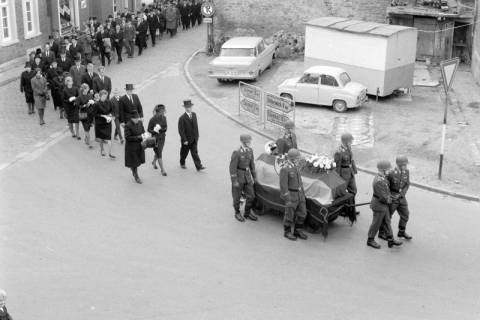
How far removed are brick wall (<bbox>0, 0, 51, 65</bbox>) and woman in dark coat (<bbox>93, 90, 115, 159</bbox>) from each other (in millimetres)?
10549

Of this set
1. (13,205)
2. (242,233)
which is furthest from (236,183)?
(13,205)

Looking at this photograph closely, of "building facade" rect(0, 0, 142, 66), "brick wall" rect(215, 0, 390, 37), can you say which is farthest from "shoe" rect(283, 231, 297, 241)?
"brick wall" rect(215, 0, 390, 37)

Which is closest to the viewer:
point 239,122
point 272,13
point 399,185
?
point 399,185

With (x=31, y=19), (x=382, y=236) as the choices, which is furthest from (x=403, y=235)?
(x=31, y=19)

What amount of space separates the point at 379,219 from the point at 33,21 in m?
20.2

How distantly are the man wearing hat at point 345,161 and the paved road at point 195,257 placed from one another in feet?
2.64

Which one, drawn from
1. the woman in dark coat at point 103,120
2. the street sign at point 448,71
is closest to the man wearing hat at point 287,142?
the street sign at point 448,71

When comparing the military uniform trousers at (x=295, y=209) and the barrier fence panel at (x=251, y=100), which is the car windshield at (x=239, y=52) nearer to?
the barrier fence panel at (x=251, y=100)

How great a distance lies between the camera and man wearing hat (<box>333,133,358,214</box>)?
13.6 m

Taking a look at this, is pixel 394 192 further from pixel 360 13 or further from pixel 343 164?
pixel 360 13

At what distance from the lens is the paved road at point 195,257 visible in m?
10.7

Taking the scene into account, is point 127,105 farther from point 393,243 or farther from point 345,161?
point 393,243

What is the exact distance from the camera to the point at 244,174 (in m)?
13.4

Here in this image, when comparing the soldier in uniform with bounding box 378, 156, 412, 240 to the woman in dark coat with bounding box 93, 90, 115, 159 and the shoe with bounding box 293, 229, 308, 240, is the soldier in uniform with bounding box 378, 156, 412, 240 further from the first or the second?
the woman in dark coat with bounding box 93, 90, 115, 159
